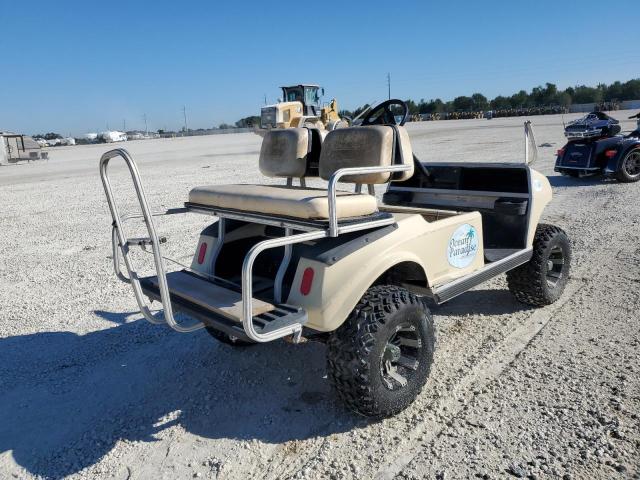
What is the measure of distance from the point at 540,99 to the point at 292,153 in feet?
314

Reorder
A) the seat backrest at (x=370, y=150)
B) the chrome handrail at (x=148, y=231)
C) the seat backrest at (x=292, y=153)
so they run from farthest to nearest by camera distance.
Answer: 1. the seat backrest at (x=292, y=153)
2. the seat backrest at (x=370, y=150)
3. the chrome handrail at (x=148, y=231)

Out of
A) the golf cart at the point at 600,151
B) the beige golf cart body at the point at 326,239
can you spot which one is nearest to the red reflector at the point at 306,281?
the beige golf cart body at the point at 326,239

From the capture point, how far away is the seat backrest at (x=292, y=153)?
388 cm

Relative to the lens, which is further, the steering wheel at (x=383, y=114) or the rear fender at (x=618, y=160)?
the rear fender at (x=618, y=160)

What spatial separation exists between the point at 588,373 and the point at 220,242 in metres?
2.56

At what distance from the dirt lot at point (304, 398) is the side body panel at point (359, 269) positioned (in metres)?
0.66

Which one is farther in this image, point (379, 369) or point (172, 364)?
point (172, 364)

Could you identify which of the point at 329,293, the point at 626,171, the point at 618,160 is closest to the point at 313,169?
the point at 329,293

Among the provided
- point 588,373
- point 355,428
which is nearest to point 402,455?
point 355,428

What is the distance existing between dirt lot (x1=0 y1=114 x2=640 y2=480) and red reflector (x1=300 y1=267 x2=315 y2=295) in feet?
2.50

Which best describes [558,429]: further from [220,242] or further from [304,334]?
[220,242]

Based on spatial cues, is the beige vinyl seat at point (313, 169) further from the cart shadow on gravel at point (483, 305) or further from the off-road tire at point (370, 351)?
the cart shadow on gravel at point (483, 305)

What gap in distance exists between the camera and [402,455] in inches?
103

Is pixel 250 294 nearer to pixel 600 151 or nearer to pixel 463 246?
pixel 463 246
